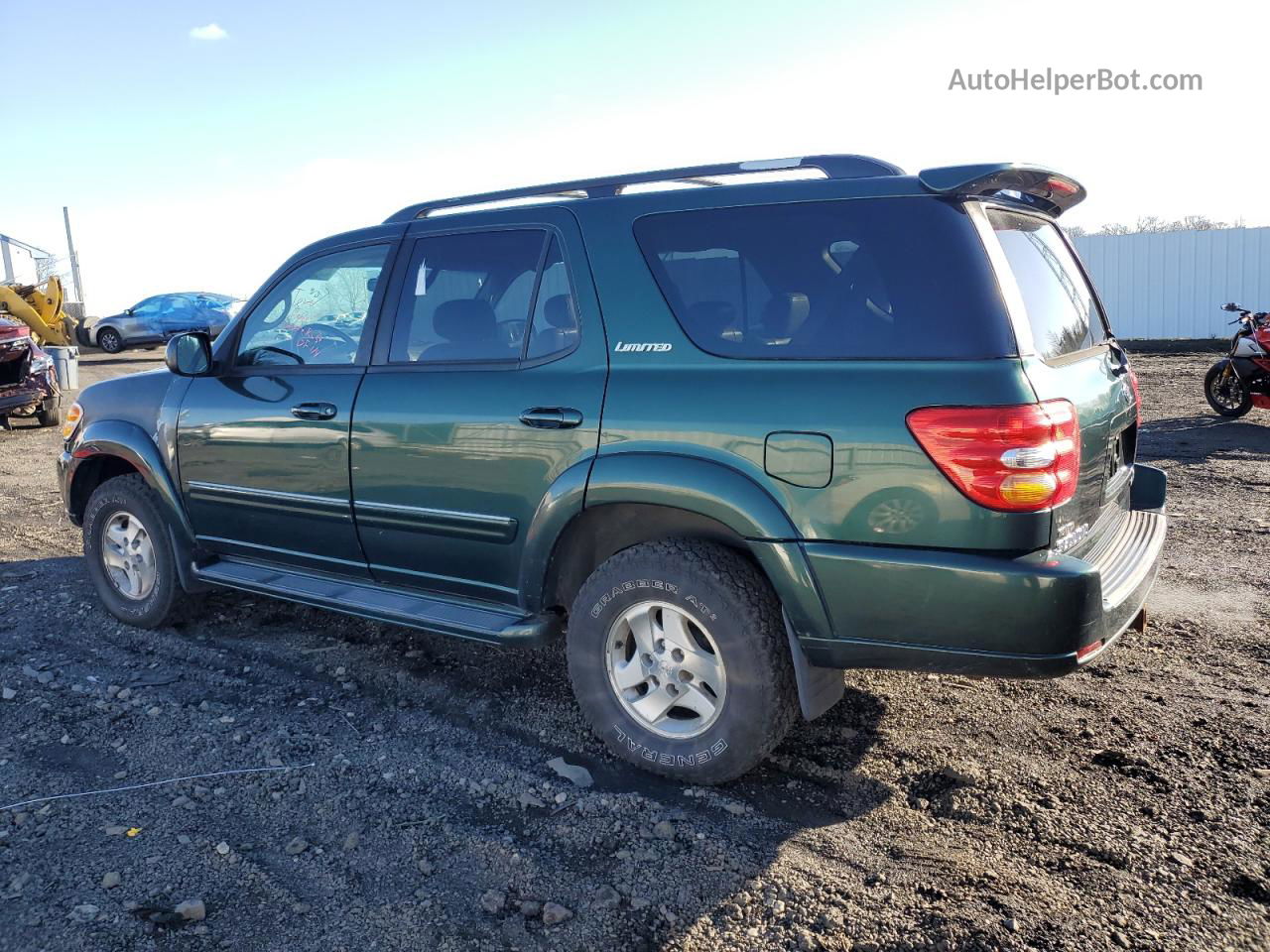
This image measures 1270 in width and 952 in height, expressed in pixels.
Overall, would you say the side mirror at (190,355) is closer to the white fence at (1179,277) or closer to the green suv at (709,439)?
the green suv at (709,439)

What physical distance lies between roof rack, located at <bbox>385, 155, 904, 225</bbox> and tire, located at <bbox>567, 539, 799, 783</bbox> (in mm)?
1276

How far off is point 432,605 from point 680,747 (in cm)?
118

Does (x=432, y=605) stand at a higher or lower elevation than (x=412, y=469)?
lower

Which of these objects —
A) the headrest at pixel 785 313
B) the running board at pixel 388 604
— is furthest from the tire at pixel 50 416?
the headrest at pixel 785 313

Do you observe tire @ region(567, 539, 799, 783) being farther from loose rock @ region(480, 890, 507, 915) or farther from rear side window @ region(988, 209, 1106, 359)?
rear side window @ region(988, 209, 1106, 359)

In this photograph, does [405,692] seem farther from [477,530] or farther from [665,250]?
[665,250]

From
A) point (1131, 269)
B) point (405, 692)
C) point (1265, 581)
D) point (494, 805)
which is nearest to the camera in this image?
point (494, 805)

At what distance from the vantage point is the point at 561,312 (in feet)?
11.9

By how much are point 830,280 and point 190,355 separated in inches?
119

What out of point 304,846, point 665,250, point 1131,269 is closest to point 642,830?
point 304,846

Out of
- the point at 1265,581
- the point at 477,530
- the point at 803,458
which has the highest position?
the point at 803,458

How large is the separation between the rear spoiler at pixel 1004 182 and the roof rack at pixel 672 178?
0.54ft

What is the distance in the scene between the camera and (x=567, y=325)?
359cm

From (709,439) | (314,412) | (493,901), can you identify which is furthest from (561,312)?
(493,901)
